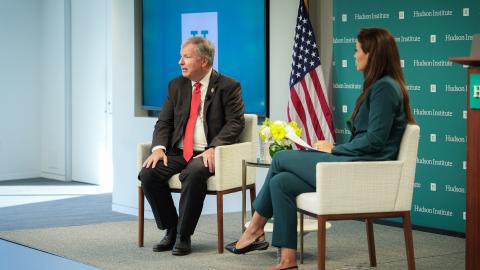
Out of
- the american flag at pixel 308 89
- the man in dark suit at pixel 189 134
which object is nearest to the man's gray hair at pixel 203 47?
the man in dark suit at pixel 189 134

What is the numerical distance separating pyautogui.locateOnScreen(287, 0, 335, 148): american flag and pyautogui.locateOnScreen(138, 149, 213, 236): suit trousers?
1218 mm

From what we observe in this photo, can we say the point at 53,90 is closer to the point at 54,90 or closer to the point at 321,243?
the point at 54,90

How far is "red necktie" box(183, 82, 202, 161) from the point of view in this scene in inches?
227

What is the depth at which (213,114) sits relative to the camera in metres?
5.75

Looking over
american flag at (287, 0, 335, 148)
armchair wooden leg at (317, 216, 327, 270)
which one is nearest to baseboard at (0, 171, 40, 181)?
american flag at (287, 0, 335, 148)

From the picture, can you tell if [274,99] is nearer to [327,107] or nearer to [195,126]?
[327,107]

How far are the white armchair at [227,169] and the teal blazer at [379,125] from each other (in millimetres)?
1033

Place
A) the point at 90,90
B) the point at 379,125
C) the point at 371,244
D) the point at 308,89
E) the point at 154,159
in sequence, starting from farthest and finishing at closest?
the point at 90,90 → the point at 308,89 → the point at 154,159 → the point at 371,244 → the point at 379,125

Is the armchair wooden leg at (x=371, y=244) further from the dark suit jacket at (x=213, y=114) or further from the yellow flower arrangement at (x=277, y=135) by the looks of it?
the dark suit jacket at (x=213, y=114)

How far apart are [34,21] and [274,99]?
14.7 ft

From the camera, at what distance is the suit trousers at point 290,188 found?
4719 mm

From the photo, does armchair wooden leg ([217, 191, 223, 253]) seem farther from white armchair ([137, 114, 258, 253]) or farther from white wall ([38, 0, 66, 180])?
white wall ([38, 0, 66, 180])

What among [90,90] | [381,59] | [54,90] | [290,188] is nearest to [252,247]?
[290,188]

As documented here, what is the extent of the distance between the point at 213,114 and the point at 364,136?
1.40 meters
